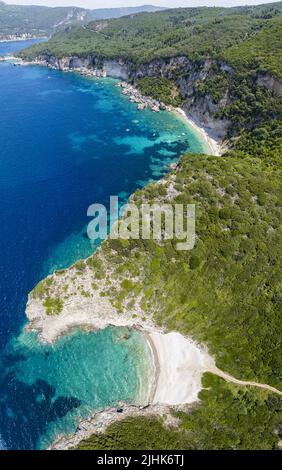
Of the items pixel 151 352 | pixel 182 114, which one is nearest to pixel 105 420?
pixel 151 352

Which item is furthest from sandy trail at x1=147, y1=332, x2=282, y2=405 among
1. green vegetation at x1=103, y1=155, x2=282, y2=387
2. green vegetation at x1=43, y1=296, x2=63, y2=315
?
green vegetation at x1=43, y1=296, x2=63, y2=315

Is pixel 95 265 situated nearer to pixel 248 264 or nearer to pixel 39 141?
pixel 248 264

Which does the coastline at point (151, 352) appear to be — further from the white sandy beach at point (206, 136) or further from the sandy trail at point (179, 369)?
the white sandy beach at point (206, 136)

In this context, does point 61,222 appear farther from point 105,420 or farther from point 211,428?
point 211,428

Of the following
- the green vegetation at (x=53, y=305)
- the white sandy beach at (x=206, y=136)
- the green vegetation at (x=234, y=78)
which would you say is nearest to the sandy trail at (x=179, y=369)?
the green vegetation at (x=53, y=305)

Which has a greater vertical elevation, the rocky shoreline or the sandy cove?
the sandy cove

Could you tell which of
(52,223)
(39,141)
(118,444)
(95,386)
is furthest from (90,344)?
(39,141)

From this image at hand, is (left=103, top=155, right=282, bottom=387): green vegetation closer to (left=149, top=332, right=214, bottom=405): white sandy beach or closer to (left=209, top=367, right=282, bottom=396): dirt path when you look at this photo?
(left=209, top=367, right=282, bottom=396): dirt path
